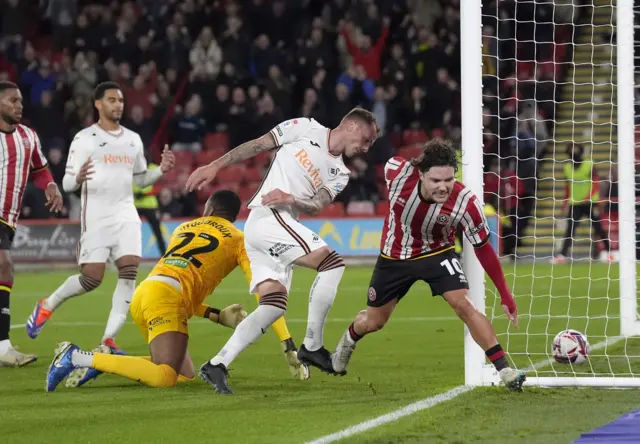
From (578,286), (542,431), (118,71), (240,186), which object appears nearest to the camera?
(542,431)

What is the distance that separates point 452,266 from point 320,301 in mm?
909

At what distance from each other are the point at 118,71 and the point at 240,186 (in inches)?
144

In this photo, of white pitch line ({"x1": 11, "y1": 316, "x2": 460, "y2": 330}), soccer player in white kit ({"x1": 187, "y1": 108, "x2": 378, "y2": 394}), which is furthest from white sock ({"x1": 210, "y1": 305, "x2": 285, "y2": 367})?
white pitch line ({"x1": 11, "y1": 316, "x2": 460, "y2": 330})

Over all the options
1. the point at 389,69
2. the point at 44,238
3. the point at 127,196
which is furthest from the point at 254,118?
the point at 127,196

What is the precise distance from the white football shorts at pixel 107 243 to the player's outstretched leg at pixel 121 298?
77mm

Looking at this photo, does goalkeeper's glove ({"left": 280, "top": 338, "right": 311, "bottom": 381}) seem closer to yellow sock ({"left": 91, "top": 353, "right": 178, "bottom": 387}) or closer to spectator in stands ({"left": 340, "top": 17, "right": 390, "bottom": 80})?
yellow sock ({"left": 91, "top": 353, "right": 178, "bottom": 387})

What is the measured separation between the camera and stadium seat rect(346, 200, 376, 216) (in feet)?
67.8

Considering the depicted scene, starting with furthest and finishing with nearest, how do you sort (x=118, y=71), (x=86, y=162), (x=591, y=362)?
(x=118, y=71)
(x=86, y=162)
(x=591, y=362)

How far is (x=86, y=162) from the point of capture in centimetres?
945

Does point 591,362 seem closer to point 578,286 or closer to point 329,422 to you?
point 329,422

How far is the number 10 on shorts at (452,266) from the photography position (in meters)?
6.97

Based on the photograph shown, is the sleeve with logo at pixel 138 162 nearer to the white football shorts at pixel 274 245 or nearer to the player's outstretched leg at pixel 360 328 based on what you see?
the white football shorts at pixel 274 245

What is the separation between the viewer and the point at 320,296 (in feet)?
24.2

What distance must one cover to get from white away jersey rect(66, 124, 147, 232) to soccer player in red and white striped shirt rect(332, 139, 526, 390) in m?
3.11
